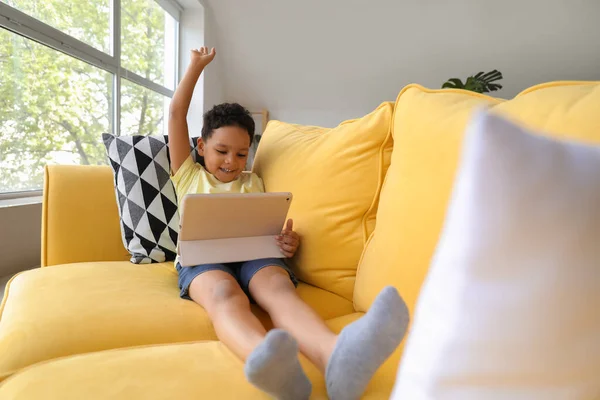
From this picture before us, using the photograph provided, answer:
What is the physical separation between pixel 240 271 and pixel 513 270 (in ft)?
3.09

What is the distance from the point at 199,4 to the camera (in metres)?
3.60

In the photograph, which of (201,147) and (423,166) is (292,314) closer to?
(423,166)

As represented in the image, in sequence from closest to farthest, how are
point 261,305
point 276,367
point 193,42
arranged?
point 276,367, point 261,305, point 193,42

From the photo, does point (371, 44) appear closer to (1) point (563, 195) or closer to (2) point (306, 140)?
(2) point (306, 140)

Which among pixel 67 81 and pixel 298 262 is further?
pixel 67 81

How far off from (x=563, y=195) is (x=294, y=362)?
18.2 inches

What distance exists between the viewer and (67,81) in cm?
220

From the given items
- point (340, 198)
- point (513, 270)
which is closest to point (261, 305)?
point (340, 198)

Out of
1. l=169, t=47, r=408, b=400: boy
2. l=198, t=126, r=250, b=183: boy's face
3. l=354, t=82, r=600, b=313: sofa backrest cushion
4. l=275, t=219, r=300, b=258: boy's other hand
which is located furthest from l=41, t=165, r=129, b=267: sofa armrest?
l=354, t=82, r=600, b=313: sofa backrest cushion

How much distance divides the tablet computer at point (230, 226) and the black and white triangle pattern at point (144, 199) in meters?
0.36

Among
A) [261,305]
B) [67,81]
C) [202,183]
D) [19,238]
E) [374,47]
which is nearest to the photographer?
[261,305]

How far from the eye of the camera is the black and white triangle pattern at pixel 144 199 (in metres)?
1.37

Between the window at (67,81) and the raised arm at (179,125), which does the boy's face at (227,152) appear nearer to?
the raised arm at (179,125)

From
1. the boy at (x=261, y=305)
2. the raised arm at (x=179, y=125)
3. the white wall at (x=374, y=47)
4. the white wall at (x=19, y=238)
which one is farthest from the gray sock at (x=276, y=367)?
the white wall at (x=374, y=47)
